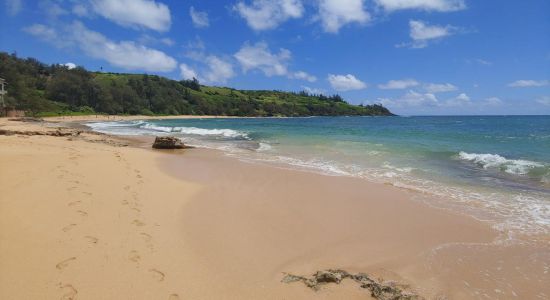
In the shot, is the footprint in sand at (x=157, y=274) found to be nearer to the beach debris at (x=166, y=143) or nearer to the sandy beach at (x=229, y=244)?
the sandy beach at (x=229, y=244)

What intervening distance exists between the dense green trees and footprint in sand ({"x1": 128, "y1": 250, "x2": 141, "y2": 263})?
67.8 meters

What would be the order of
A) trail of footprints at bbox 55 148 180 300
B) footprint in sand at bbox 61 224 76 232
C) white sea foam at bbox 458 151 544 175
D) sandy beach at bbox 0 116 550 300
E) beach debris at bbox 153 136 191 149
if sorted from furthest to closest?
beach debris at bbox 153 136 191 149 < white sea foam at bbox 458 151 544 175 < footprint in sand at bbox 61 224 76 232 < sandy beach at bbox 0 116 550 300 < trail of footprints at bbox 55 148 180 300

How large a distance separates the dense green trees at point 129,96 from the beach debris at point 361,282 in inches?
2733

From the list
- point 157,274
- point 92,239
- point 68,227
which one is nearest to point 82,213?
point 68,227

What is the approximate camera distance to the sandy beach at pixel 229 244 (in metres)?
3.94

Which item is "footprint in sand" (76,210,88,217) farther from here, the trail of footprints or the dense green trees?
the dense green trees

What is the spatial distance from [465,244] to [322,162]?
32.2 ft

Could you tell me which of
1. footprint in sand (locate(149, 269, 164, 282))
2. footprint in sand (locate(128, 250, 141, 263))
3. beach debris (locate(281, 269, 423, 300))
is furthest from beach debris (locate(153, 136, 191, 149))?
beach debris (locate(281, 269, 423, 300))

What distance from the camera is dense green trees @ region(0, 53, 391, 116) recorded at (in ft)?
249

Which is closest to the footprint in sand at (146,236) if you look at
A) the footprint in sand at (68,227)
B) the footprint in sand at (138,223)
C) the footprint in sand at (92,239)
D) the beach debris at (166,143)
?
the footprint in sand at (138,223)

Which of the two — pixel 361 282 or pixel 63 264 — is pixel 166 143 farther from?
pixel 361 282

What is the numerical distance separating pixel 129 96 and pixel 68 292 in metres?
121

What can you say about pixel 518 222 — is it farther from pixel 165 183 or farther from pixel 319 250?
pixel 165 183

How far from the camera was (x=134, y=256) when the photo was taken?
176 inches
